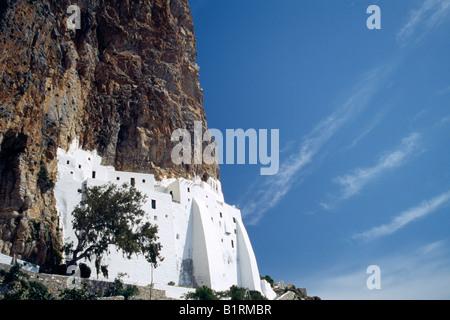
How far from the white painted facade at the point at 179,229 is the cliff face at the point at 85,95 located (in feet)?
5.33

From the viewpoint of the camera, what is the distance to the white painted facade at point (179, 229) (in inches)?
1364

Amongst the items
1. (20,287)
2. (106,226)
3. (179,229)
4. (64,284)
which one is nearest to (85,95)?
(179,229)

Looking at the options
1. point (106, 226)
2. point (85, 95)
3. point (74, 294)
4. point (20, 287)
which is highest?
point (85, 95)

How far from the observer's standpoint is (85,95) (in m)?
43.6

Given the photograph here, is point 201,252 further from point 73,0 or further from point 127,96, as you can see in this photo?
point 73,0

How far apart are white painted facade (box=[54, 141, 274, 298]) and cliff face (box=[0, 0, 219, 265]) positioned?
1624 mm

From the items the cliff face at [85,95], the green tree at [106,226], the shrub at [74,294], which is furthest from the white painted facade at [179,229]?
the shrub at [74,294]

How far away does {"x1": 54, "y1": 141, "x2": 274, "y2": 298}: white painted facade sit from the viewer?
34656 mm

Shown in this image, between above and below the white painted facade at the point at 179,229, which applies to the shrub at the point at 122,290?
below

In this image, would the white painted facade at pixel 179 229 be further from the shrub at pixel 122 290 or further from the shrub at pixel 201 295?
the shrub at pixel 122 290

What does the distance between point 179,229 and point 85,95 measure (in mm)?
14869

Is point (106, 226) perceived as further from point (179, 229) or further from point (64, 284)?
point (179, 229)

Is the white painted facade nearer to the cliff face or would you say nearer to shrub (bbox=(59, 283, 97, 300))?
the cliff face
